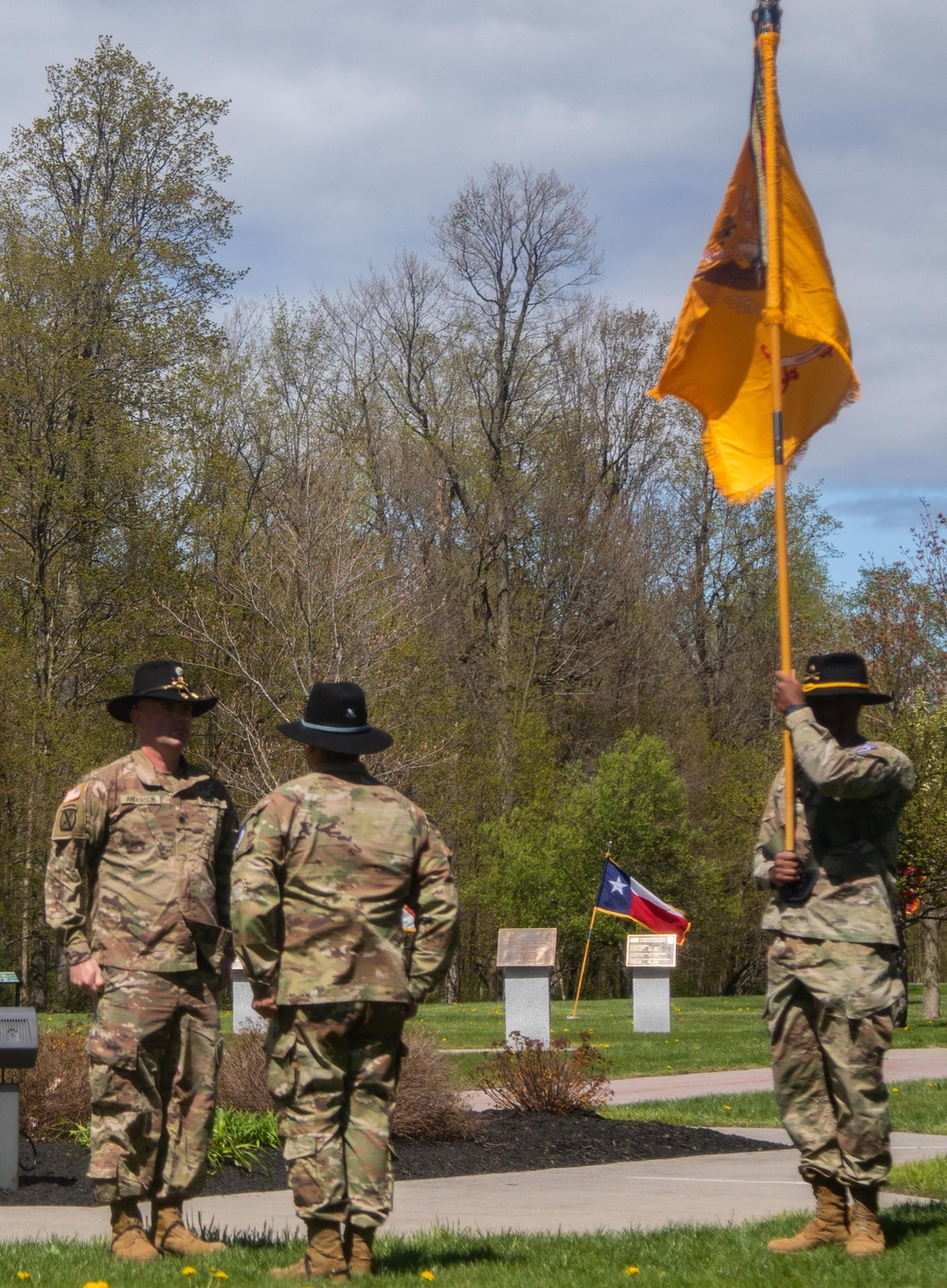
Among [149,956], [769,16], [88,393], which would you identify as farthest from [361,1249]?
[88,393]

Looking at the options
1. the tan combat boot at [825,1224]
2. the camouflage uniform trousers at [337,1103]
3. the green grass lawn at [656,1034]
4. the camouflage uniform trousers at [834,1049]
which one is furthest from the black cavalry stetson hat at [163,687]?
the green grass lawn at [656,1034]

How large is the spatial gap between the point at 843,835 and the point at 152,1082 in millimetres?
2770

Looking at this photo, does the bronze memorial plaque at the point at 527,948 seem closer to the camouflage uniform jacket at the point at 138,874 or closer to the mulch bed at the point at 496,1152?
the mulch bed at the point at 496,1152

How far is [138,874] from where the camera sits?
6559 millimetres

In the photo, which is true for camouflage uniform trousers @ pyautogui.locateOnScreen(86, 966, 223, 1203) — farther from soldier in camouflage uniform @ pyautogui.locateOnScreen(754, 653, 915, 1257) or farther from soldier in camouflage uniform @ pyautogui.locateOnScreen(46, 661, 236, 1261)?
soldier in camouflage uniform @ pyautogui.locateOnScreen(754, 653, 915, 1257)

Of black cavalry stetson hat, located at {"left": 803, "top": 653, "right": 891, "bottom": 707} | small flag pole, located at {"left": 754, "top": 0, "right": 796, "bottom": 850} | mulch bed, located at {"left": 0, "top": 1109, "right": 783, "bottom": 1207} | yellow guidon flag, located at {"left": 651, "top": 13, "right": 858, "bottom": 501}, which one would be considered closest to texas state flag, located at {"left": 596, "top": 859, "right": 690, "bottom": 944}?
mulch bed, located at {"left": 0, "top": 1109, "right": 783, "bottom": 1207}

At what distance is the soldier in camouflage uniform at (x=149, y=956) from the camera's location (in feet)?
20.6

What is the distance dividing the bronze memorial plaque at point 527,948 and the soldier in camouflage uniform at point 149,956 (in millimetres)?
11951

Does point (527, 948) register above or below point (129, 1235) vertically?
below

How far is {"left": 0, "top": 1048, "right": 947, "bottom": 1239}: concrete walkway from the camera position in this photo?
24.0 feet

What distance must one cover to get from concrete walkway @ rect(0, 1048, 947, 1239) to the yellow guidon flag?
3298 millimetres

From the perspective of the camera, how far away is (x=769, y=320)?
7500 millimetres

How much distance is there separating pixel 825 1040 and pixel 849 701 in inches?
50.3

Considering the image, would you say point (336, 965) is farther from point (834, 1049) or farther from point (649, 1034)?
point (649, 1034)
